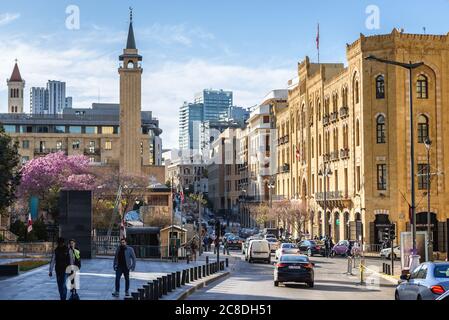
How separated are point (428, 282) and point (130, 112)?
107069 mm

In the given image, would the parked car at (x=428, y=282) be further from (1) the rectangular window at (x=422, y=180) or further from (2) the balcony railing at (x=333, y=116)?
(2) the balcony railing at (x=333, y=116)

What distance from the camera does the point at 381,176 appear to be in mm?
70188

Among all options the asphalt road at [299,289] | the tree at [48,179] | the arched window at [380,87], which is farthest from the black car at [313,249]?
the tree at [48,179]

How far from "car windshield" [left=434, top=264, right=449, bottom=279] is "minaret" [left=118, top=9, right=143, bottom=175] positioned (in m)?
102

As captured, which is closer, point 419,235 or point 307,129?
point 419,235

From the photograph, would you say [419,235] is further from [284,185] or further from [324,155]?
[284,185]

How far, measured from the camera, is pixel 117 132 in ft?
455

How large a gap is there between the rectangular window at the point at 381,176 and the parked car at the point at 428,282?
5007 cm

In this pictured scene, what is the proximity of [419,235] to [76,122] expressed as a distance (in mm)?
104920

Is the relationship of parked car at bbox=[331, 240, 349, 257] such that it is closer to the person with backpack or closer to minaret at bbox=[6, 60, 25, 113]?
the person with backpack

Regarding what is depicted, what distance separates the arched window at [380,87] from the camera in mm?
69812

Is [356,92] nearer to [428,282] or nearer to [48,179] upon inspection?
[48,179]

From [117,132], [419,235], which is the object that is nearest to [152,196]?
[117,132]

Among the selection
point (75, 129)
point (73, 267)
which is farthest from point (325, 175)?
point (75, 129)
